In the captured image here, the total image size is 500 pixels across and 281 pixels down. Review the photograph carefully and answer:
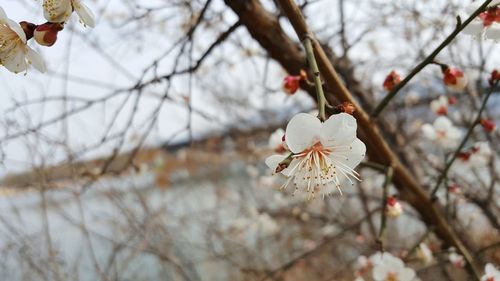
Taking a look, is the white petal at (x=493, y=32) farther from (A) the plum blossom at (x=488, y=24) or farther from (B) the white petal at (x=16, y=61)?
(B) the white petal at (x=16, y=61)

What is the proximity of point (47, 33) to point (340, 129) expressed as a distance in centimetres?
49

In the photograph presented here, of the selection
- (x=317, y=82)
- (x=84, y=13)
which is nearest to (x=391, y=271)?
(x=317, y=82)

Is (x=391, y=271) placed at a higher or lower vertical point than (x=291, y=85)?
lower

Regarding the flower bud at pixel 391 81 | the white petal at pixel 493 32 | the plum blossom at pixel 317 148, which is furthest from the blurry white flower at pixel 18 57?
the white petal at pixel 493 32

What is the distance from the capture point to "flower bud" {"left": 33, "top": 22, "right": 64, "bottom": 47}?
66 cm

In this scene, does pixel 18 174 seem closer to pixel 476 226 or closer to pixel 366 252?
pixel 366 252

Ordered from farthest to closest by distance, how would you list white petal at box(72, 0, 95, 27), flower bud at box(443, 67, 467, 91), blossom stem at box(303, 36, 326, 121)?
flower bud at box(443, 67, 467, 91), white petal at box(72, 0, 95, 27), blossom stem at box(303, 36, 326, 121)

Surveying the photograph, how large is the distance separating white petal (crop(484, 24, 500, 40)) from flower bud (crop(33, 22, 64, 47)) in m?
0.78

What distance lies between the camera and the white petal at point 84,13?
0.68 metres

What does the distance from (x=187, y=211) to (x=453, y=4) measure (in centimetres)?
324

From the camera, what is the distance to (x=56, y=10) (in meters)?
0.66

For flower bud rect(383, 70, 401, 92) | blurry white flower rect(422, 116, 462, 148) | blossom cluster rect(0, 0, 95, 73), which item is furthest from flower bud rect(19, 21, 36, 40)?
blurry white flower rect(422, 116, 462, 148)

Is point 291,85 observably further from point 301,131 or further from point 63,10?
point 63,10

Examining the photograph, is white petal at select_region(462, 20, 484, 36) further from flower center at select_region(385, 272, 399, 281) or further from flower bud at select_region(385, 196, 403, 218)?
flower center at select_region(385, 272, 399, 281)
